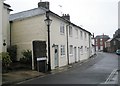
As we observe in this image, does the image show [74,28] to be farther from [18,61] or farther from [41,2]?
[18,61]

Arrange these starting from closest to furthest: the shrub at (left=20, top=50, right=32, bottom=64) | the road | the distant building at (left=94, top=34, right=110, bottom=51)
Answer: the road < the shrub at (left=20, top=50, right=32, bottom=64) < the distant building at (left=94, top=34, right=110, bottom=51)

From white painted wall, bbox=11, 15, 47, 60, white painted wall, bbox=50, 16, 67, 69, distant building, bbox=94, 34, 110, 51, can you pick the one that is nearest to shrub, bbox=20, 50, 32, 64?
white painted wall, bbox=11, 15, 47, 60

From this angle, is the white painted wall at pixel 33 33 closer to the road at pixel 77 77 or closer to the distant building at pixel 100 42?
the road at pixel 77 77

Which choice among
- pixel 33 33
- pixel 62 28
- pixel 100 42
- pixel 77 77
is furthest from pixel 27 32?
pixel 100 42

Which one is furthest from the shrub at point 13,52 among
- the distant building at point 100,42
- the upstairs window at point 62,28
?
the distant building at point 100,42

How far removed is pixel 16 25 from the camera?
2864cm

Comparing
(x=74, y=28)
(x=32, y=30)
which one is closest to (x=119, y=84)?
(x=32, y=30)

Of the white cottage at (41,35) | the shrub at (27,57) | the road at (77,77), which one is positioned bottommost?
the road at (77,77)

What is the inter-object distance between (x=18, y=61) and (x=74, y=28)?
1360 centimetres

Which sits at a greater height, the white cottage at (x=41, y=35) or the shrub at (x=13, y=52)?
the white cottage at (x=41, y=35)

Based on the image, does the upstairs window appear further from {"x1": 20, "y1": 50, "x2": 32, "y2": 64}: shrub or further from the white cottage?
{"x1": 20, "y1": 50, "x2": 32, "y2": 64}: shrub

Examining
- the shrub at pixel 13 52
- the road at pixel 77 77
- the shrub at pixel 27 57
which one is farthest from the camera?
the shrub at pixel 13 52

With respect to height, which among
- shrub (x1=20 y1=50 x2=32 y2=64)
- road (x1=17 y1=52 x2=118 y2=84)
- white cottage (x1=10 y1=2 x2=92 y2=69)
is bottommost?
road (x1=17 y1=52 x2=118 y2=84)

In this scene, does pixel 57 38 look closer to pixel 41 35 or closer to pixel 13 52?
pixel 41 35
